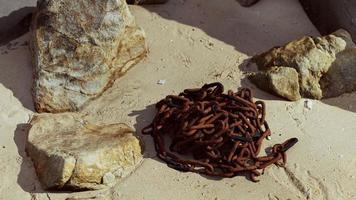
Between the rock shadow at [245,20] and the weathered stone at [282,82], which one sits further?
the rock shadow at [245,20]

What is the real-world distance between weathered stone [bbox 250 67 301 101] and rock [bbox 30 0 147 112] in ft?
4.77

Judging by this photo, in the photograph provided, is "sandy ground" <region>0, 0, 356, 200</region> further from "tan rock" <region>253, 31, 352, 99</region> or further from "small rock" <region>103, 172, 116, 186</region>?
"tan rock" <region>253, 31, 352, 99</region>

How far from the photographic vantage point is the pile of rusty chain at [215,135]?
4887 mm

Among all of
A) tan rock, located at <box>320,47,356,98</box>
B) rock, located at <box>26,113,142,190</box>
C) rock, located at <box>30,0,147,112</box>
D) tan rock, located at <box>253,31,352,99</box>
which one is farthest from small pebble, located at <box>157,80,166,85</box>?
tan rock, located at <box>320,47,356,98</box>

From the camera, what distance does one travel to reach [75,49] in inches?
220

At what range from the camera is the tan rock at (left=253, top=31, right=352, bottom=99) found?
18.5 ft

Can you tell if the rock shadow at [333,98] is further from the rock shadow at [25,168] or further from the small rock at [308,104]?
the rock shadow at [25,168]

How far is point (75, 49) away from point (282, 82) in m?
1.95

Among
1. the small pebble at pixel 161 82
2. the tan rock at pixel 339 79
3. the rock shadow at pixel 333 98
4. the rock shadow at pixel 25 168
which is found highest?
the tan rock at pixel 339 79

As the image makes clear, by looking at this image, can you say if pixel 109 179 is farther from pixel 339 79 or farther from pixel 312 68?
pixel 339 79

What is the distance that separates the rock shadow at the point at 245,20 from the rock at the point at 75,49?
1053 mm

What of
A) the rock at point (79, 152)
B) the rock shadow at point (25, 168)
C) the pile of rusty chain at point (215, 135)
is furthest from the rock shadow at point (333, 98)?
the rock shadow at point (25, 168)

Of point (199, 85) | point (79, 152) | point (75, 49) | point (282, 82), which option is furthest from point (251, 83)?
point (79, 152)

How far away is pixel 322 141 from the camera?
521cm
